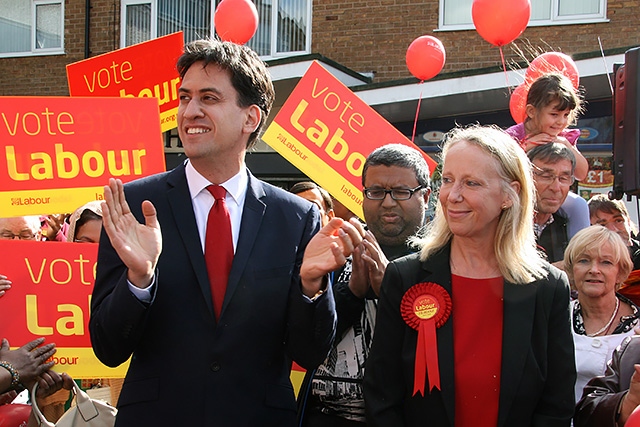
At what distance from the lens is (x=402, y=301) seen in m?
2.54

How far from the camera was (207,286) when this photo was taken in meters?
Result: 2.36

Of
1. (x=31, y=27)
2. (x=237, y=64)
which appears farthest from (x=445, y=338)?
(x=31, y=27)

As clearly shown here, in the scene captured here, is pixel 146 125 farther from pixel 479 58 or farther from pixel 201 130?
pixel 479 58

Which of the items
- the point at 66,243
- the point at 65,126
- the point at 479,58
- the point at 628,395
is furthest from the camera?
the point at 479,58

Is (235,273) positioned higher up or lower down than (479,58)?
lower down

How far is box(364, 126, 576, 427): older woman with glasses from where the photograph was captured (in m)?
2.42

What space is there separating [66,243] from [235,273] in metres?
1.54

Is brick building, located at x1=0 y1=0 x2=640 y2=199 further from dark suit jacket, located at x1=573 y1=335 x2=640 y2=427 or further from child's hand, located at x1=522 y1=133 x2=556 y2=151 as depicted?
dark suit jacket, located at x1=573 y1=335 x2=640 y2=427

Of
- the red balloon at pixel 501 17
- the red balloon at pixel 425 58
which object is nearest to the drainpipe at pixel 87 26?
the red balloon at pixel 425 58

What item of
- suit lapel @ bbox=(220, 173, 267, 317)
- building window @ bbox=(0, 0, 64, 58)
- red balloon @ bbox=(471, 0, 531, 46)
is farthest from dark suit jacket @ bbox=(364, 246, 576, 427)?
building window @ bbox=(0, 0, 64, 58)

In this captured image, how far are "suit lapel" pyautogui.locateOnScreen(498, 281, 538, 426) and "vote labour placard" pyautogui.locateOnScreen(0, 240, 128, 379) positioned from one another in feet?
6.03

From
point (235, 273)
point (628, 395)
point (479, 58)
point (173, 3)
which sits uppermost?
point (173, 3)

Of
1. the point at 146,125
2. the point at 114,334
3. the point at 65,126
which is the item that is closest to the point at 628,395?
the point at 114,334

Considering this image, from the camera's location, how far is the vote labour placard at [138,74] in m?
5.30
